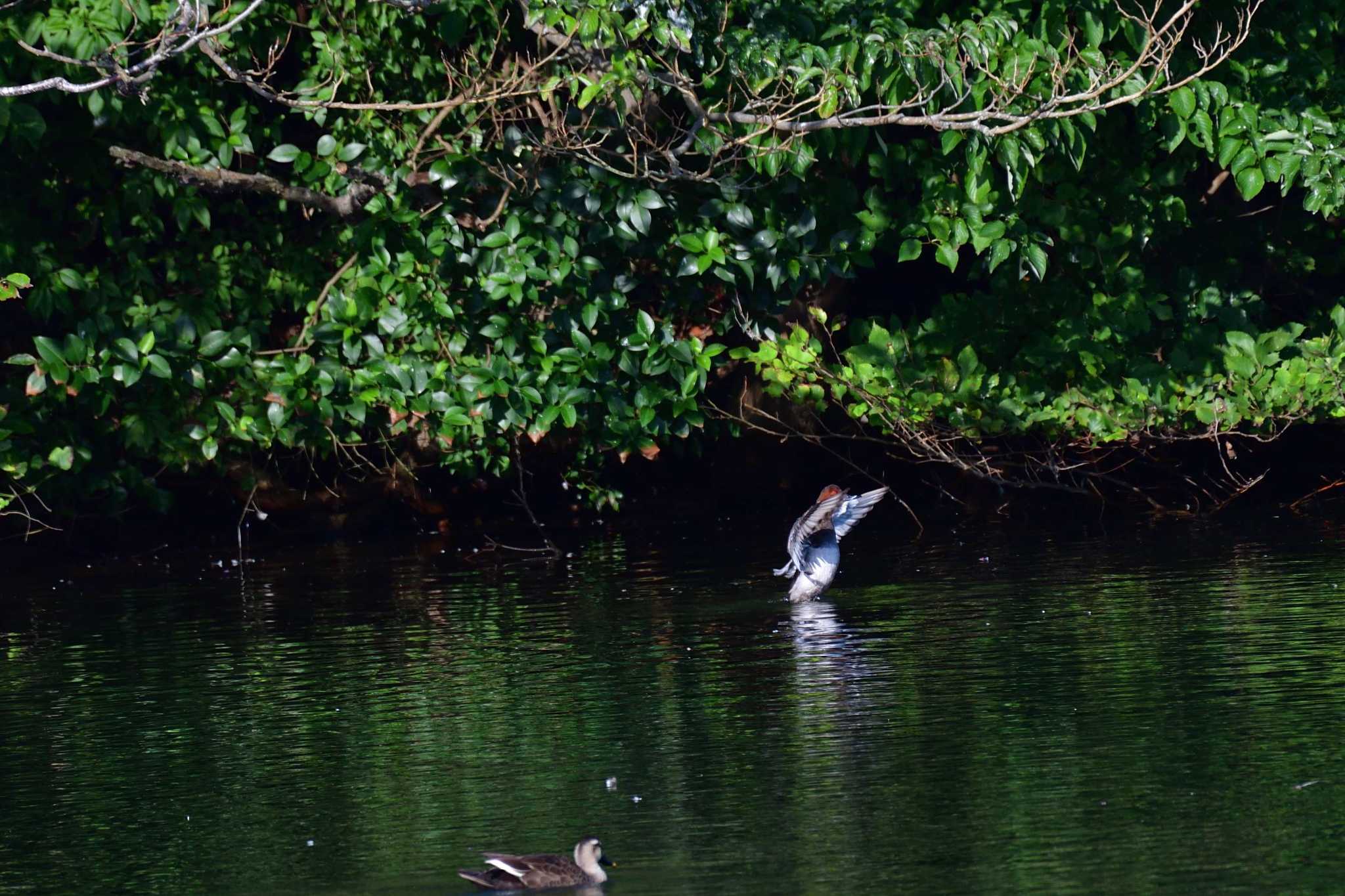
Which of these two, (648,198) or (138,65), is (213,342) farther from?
(138,65)

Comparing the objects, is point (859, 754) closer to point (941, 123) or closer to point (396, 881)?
point (396, 881)

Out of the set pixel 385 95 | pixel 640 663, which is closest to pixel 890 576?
pixel 640 663

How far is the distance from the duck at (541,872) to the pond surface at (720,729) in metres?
0.09

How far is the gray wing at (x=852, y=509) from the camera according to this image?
44.6ft

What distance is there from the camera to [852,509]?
13969 mm

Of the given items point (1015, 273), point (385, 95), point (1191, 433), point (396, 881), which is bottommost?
point (396, 881)

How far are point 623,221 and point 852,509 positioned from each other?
7.71 ft

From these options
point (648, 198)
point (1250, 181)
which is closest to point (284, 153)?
point (648, 198)

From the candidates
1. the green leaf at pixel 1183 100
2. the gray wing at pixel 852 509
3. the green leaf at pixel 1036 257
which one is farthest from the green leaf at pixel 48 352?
the green leaf at pixel 1183 100

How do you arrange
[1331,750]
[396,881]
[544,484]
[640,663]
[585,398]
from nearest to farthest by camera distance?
[396,881]
[1331,750]
[640,663]
[585,398]
[544,484]

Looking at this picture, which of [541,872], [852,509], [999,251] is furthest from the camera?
[999,251]

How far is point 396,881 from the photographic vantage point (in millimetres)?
6906

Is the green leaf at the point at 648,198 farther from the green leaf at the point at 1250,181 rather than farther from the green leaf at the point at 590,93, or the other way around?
the green leaf at the point at 1250,181

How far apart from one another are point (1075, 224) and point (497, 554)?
497cm
